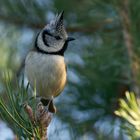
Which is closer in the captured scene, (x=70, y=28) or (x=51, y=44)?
(x=51, y=44)

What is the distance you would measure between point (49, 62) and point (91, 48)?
0.22 meters

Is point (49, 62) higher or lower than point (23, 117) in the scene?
lower

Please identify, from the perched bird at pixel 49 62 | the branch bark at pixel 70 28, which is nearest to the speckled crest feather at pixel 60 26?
the perched bird at pixel 49 62

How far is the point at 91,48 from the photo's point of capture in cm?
189

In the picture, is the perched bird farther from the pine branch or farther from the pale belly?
the pine branch

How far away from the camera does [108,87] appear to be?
1.86 meters

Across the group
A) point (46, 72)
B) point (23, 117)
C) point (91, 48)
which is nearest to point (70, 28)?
point (91, 48)

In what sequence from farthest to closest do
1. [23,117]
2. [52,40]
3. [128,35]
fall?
[52,40]
[128,35]
[23,117]

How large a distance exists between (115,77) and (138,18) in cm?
27

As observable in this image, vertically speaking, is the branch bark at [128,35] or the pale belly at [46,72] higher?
the branch bark at [128,35]

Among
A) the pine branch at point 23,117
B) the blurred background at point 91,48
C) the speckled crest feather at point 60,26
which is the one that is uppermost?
the pine branch at point 23,117

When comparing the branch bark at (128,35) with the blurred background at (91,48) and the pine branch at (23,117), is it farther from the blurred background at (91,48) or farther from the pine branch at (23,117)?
the pine branch at (23,117)

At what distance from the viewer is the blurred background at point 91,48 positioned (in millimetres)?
1678

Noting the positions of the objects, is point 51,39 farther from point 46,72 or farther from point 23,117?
point 23,117
